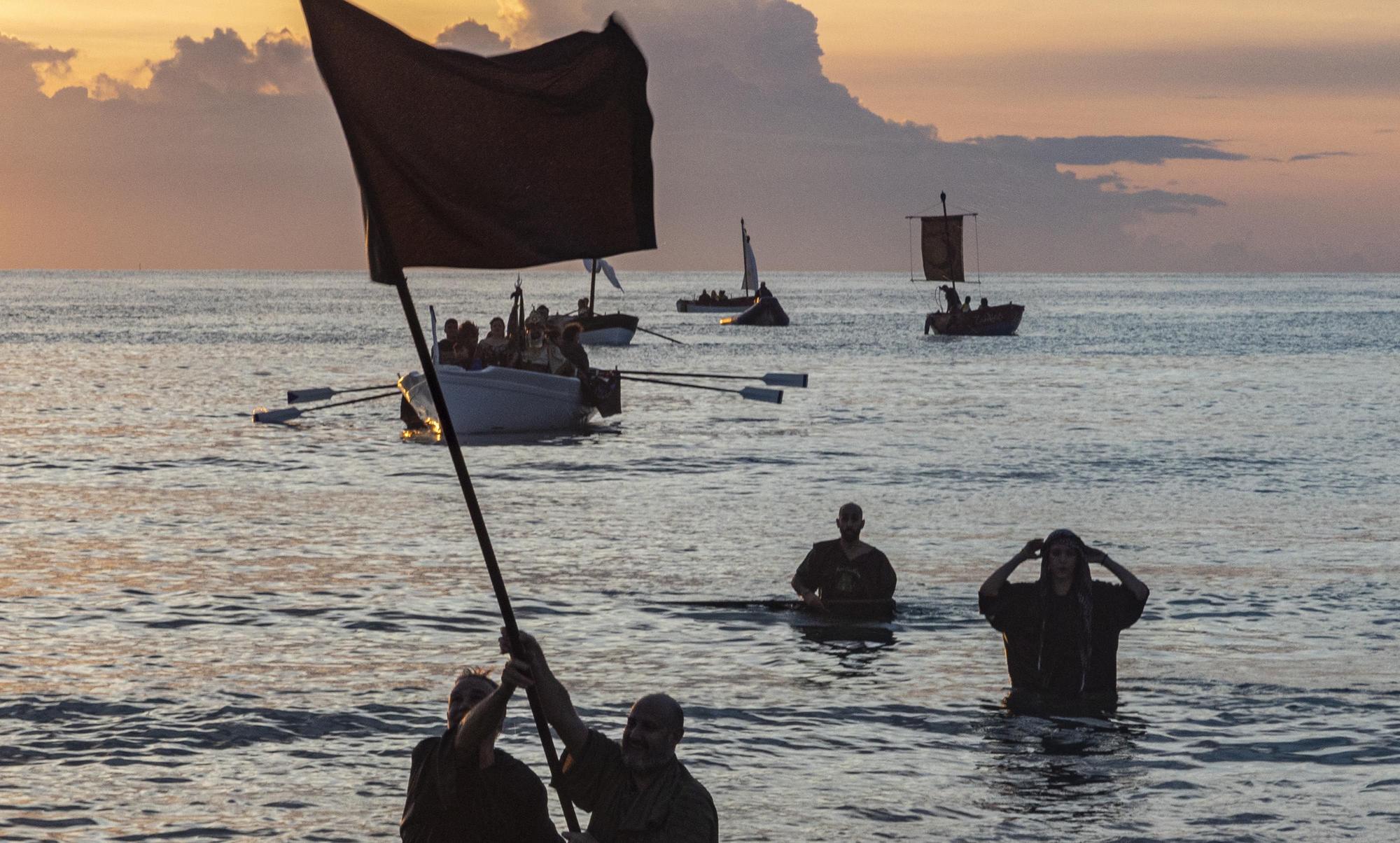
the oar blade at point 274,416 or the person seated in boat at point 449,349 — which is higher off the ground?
the person seated in boat at point 449,349

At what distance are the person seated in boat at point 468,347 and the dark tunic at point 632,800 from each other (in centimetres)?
3057

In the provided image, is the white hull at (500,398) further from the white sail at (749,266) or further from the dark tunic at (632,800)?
the white sail at (749,266)

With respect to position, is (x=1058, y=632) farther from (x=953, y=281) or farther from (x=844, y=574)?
(x=953, y=281)

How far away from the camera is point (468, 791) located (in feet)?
21.1

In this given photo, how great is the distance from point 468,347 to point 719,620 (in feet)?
69.2

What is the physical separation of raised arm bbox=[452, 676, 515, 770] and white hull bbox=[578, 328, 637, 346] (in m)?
88.0

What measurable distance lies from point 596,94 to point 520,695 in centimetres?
897

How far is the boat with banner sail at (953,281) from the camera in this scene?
108250 mm

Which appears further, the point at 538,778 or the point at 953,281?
the point at 953,281

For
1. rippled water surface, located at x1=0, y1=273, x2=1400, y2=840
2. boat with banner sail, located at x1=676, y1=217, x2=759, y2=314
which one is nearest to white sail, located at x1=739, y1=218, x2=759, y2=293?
boat with banner sail, located at x1=676, y1=217, x2=759, y2=314

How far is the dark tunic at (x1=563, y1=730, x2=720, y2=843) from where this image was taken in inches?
252

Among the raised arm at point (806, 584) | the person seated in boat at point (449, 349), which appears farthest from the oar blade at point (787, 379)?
the raised arm at point (806, 584)

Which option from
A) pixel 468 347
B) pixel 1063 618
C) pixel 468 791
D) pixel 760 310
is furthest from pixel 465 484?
pixel 760 310

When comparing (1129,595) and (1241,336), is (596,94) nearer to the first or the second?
(1129,595)
